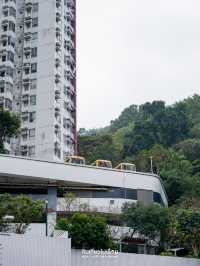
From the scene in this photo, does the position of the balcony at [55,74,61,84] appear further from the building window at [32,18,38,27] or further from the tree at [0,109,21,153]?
the tree at [0,109,21,153]

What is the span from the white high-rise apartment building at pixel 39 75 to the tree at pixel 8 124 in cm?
879

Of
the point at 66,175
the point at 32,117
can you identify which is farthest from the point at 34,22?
the point at 66,175

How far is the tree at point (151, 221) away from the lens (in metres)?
47.4

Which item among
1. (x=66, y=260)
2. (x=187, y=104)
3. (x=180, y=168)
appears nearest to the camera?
(x=66, y=260)

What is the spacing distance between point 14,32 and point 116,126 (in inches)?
1856

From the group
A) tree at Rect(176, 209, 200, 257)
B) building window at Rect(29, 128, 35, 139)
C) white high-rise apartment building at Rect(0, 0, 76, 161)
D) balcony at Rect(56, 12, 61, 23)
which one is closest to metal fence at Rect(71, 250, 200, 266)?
tree at Rect(176, 209, 200, 257)

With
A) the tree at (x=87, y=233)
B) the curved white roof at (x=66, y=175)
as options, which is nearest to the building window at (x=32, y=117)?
the curved white roof at (x=66, y=175)

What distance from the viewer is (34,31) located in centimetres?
8025

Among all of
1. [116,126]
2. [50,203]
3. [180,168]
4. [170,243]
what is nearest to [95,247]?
[170,243]

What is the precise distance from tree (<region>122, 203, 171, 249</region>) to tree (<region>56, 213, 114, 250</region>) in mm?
7096

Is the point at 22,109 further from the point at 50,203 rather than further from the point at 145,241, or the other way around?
the point at 145,241

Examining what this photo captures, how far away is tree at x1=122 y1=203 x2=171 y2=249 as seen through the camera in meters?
47.4

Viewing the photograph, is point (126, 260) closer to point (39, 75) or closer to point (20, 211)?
point (20, 211)

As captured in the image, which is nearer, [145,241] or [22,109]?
[145,241]
